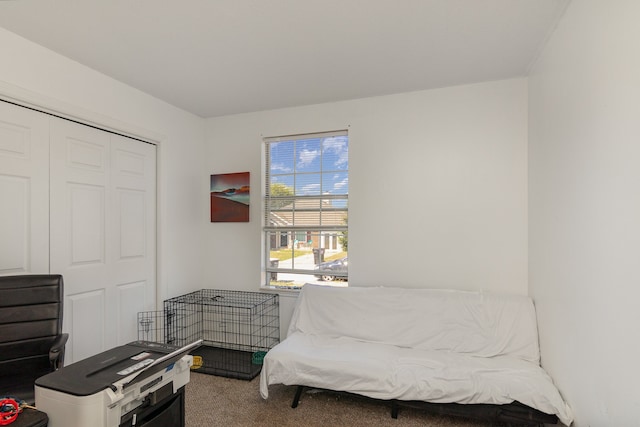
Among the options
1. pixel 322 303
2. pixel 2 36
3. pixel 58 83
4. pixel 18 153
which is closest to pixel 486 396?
pixel 322 303

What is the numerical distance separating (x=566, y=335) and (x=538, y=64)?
187cm

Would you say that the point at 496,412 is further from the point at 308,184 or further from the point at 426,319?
the point at 308,184

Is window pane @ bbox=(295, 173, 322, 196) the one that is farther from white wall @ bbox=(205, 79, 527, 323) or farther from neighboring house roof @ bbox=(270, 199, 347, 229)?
white wall @ bbox=(205, 79, 527, 323)

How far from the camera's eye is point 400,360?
237cm

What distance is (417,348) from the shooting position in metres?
2.60

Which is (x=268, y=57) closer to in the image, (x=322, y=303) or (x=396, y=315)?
(x=322, y=303)

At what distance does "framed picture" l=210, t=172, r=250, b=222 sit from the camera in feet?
12.0

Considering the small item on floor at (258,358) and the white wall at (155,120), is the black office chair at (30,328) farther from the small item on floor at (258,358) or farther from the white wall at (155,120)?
the small item on floor at (258,358)

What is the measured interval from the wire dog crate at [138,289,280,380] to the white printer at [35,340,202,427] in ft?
4.83

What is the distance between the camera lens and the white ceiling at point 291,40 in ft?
6.11

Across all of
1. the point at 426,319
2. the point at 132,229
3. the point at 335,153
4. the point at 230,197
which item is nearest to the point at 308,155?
the point at 335,153

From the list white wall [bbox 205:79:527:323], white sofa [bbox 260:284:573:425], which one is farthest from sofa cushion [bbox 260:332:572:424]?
white wall [bbox 205:79:527:323]

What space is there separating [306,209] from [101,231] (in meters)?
1.85

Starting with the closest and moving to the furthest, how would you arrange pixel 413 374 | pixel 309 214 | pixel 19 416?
1. pixel 19 416
2. pixel 413 374
3. pixel 309 214
